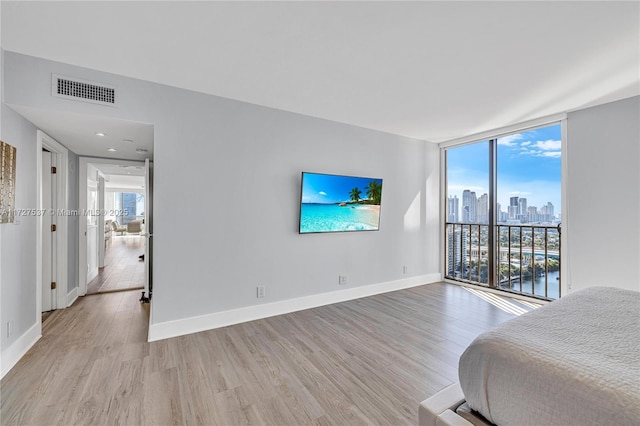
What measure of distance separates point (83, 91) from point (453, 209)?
5.17 meters

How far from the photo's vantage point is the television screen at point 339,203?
3.44 m

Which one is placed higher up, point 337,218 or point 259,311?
Result: point 337,218

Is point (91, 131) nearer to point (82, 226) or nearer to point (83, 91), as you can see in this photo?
point (83, 91)

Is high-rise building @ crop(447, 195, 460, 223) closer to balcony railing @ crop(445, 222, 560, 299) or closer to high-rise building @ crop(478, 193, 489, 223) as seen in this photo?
balcony railing @ crop(445, 222, 560, 299)

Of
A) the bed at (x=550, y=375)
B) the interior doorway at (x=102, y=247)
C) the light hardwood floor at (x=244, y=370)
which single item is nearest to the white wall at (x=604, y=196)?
the light hardwood floor at (x=244, y=370)

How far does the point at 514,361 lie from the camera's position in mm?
1105

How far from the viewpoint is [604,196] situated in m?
3.06

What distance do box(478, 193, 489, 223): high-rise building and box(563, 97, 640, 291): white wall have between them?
1056 millimetres

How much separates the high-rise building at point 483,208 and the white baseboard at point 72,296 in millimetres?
5986

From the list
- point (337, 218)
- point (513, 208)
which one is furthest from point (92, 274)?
point (513, 208)

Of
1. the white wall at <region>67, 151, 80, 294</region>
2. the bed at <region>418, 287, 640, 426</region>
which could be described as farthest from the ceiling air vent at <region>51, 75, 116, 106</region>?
the bed at <region>418, 287, 640, 426</region>

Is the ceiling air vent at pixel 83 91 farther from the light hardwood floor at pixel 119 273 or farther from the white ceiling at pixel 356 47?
the light hardwood floor at pixel 119 273

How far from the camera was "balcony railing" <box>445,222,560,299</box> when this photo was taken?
375cm

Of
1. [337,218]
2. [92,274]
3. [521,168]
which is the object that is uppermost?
[521,168]
